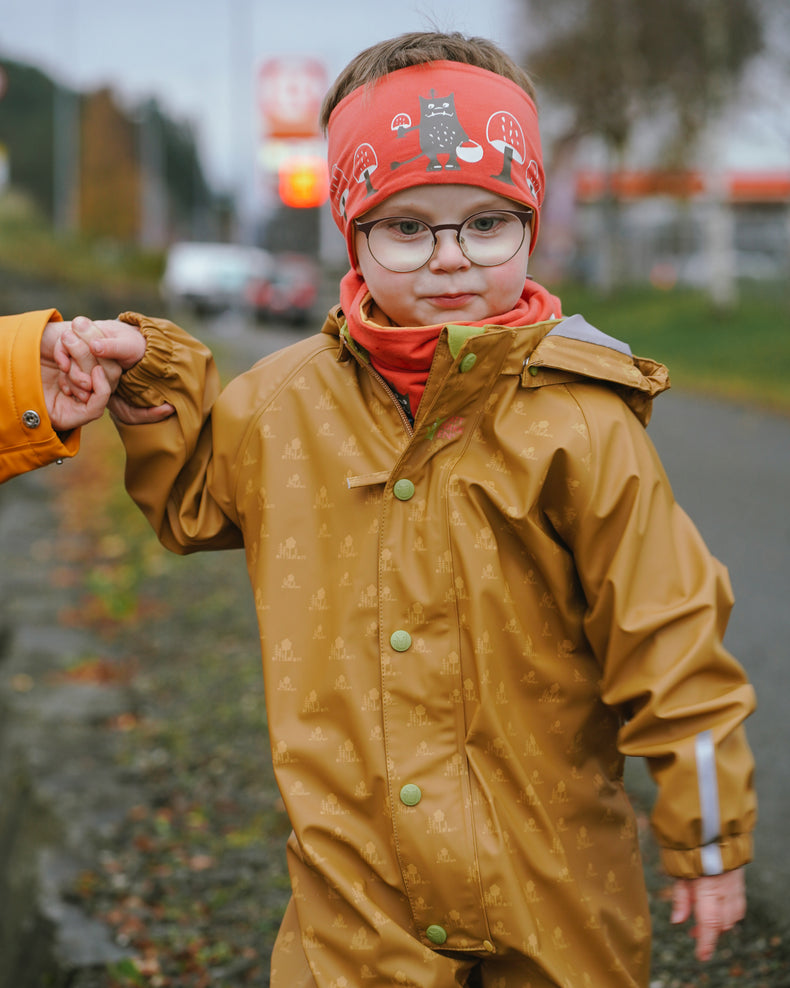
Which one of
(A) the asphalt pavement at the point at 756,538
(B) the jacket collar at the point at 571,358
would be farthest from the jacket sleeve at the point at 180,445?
(A) the asphalt pavement at the point at 756,538

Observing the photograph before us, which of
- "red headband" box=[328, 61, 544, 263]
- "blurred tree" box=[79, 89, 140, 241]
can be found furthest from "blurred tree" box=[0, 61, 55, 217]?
"red headband" box=[328, 61, 544, 263]

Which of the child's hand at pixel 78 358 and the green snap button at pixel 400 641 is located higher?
the child's hand at pixel 78 358

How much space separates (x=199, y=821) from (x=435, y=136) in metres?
2.48

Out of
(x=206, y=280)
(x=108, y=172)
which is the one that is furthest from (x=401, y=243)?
(x=108, y=172)

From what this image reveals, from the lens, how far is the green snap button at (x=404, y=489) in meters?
1.92

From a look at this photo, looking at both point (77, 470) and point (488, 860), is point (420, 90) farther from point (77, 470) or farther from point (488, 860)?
point (77, 470)

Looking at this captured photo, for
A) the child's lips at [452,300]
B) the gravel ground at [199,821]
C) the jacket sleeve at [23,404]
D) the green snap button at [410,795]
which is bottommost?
the gravel ground at [199,821]

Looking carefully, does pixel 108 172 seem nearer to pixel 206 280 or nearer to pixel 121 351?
pixel 206 280

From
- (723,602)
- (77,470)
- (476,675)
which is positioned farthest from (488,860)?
(77,470)

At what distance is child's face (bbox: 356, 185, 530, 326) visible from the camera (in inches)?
76.9

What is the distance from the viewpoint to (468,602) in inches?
74.7

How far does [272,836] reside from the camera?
11.8 feet

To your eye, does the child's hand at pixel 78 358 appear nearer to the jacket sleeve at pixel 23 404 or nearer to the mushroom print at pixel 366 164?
the jacket sleeve at pixel 23 404

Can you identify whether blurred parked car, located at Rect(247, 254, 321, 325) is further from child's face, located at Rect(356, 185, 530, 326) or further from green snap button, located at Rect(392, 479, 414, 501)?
green snap button, located at Rect(392, 479, 414, 501)
